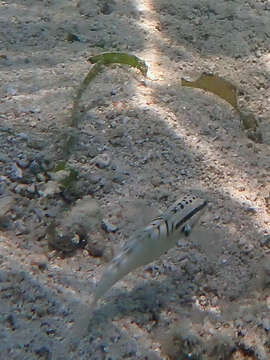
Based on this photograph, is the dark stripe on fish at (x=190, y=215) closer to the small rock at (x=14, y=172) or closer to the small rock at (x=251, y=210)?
the small rock at (x=251, y=210)

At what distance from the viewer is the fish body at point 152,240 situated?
1982 millimetres

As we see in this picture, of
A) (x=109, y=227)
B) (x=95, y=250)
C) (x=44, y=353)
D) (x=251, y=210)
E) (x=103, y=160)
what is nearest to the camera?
(x=44, y=353)

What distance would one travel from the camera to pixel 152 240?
2.08 metres

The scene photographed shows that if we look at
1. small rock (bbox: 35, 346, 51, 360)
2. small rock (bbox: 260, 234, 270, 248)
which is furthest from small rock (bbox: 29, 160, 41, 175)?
small rock (bbox: 260, 234, 270, 248)

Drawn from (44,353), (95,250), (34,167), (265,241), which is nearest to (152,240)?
(95,250)

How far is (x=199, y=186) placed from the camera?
281 centimetres

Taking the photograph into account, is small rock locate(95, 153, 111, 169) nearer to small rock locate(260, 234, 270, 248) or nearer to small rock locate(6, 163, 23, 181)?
small rock locate(6, 163, 23, 181)

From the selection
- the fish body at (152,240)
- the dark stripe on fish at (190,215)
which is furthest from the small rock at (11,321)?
the dark stripe on fish at (190,215)

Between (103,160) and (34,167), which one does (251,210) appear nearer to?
(103,160)

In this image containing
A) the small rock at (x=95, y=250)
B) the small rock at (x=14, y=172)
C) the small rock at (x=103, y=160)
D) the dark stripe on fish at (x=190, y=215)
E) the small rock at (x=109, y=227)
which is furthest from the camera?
the small rock at (x=103, y=160)

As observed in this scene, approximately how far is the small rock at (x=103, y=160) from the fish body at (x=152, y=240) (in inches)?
28.5

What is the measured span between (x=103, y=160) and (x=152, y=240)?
960 millimetres

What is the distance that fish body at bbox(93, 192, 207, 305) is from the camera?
1982mm

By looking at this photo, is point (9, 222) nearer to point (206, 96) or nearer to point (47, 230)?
point (47, 230)
